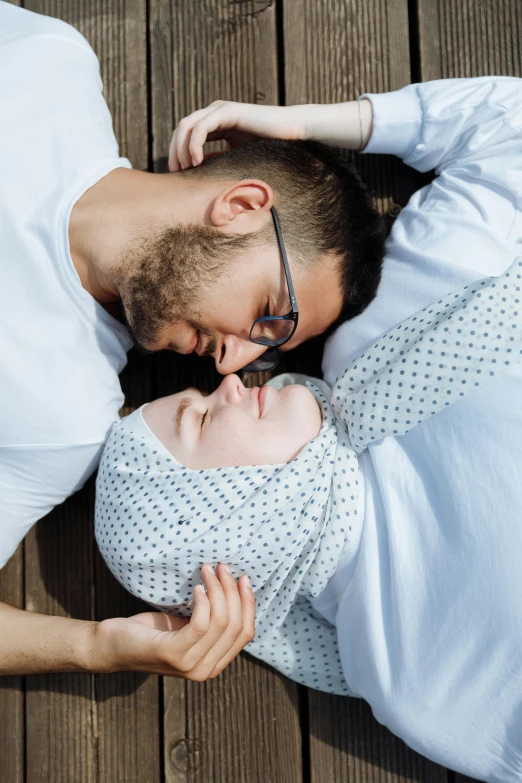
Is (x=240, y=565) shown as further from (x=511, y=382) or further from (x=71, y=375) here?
(x=511, y=382)

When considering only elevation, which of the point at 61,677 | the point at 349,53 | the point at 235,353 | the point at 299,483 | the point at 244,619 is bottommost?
the point at 61,677

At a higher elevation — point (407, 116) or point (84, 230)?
point (407, 116)

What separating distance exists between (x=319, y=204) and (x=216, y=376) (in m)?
0.64

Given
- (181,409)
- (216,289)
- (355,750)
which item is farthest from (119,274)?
(355,750)

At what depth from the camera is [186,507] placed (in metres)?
1.45

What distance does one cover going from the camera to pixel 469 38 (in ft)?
6.20

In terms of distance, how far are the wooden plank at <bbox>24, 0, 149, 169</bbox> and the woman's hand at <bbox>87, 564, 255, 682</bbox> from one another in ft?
4.43

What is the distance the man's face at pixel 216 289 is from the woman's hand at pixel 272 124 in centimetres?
32

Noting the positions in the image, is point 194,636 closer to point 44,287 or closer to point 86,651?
point 86,651

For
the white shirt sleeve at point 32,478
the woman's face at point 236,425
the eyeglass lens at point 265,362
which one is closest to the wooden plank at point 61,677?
the white shirt sleeve at point 32,478

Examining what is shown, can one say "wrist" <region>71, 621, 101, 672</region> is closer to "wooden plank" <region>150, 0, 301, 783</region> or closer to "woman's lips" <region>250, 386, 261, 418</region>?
"wooden plank" <region>150, 0, 301, 783</region>

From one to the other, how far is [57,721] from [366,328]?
5.03 ft

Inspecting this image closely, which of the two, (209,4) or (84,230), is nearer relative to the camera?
(84,230)

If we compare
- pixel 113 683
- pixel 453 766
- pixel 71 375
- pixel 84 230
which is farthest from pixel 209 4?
pixel 453 766
